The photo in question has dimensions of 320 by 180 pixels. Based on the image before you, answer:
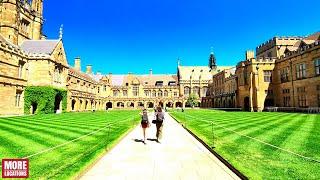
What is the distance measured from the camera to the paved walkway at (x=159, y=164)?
7.08 meters

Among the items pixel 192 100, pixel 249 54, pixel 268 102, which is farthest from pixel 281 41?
pixel 192 100

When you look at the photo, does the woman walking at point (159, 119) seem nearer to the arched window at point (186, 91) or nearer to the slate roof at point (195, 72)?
the arched window at point (186, 91)

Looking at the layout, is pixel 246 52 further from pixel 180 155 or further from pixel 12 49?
pixel 180 155

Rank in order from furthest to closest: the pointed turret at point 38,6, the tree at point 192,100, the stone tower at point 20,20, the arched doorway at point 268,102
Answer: the tree at point 192,100, the pointed turret at point 38,6, the arched doorway at point 268,102, the stone tower at point 20,20

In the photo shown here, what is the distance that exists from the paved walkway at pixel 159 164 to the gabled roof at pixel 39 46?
3881cm

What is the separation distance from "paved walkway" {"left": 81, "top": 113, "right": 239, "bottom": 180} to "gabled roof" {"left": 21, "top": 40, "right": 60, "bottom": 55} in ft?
127

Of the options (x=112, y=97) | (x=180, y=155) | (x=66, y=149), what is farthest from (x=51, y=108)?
(x=112, y=97)

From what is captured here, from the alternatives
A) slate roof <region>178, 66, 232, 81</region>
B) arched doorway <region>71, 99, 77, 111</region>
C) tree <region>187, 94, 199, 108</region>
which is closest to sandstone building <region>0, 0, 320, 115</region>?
arched doorway <region>71, 99, 77, 111</region>

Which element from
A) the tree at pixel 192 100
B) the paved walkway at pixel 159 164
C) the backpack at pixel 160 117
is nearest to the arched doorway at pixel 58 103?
the backpack at pixel 160 117

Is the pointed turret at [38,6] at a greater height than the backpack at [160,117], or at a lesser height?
greater

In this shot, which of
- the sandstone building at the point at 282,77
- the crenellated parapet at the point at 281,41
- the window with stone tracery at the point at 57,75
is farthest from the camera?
the crenellated parapet at the point at 281,41

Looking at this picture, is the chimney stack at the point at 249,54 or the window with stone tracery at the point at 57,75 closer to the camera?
the window with stone tracery at the point at 57,75

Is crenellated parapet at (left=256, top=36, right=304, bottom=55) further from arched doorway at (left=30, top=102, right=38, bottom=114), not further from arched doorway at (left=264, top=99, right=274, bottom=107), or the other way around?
arched doorway at (left=30, top=102, right=38, bottom=114)

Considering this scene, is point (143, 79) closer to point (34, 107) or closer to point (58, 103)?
point (58, 103)
